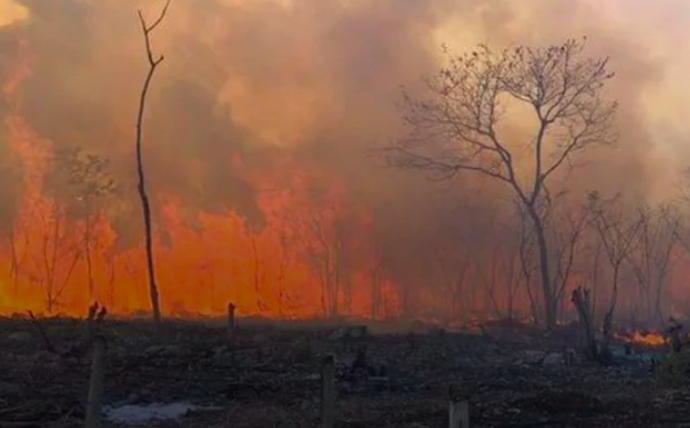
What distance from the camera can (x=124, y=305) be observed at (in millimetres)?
59531

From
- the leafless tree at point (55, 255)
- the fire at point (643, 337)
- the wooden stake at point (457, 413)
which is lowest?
the wooden stake at point (457, 413)

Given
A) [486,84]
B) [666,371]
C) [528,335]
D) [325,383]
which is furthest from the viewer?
[486,84]

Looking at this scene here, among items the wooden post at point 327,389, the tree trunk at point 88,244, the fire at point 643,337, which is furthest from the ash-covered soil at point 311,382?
the tree trunk at point 88,244

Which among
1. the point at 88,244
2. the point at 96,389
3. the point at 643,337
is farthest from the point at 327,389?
the point at 88,244

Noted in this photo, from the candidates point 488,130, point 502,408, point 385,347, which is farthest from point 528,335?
point 502,408

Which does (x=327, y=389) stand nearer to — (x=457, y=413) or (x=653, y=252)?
(x=457, y=413)

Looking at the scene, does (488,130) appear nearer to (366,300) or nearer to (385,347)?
(385,347)

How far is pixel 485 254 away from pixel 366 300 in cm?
819

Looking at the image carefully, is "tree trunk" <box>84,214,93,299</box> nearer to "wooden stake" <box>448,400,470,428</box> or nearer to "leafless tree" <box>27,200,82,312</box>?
"leafless tree" <box>27,200,82,312</box>

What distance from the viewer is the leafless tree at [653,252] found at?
61.9 m

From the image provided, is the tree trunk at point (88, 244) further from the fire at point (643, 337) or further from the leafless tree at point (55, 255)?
the fire at point (643, 337)

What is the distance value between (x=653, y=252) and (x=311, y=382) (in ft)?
171

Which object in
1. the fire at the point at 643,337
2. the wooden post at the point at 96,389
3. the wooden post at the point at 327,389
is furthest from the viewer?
the fire at the point at 643,337

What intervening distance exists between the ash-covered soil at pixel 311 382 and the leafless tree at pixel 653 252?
1396 inches
